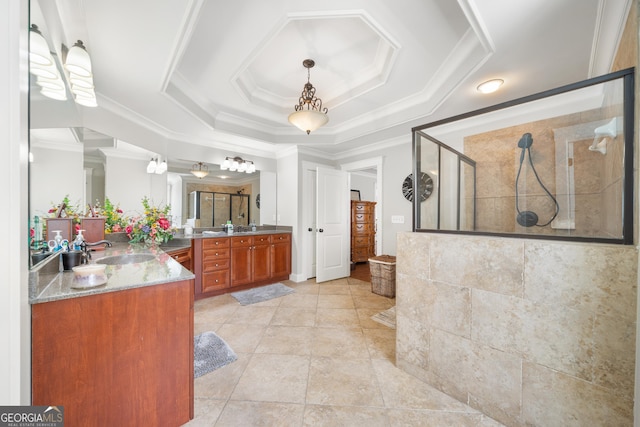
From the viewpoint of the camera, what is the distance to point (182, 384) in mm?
1330

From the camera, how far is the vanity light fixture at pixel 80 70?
1.43 m

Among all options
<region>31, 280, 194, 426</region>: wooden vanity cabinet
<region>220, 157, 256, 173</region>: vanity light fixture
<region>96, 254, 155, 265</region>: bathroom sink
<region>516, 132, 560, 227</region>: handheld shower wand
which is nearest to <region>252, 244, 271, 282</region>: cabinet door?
<region>220, 157, 256, 173</region>: vanity light fixture

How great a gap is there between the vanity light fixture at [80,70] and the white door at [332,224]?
3.01 metres

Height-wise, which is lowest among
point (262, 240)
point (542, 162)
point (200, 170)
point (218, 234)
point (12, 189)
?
point (262, 240)

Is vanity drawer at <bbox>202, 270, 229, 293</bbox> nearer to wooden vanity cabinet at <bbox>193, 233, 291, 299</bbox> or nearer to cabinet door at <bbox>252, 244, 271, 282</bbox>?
wooden vanity cabinet at <bbox>193, 233, 291, 299</bbox>

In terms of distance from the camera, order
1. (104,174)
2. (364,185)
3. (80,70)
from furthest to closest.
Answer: (364,185)
(104,174)
(80,70)

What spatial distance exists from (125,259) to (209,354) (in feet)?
3.59

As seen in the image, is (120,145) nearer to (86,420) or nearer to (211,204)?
(211,204)

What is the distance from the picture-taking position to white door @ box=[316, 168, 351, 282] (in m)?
4.24

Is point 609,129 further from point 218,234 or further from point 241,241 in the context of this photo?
point 218,234

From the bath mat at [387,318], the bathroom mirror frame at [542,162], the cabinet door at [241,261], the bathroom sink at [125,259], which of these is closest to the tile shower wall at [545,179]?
the bathroom mirror frame at [542,162]

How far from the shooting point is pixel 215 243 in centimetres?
347

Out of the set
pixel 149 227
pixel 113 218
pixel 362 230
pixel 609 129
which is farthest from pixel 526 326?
pixel 362 230

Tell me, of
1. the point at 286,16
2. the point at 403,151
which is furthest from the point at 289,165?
the point at 286,16
